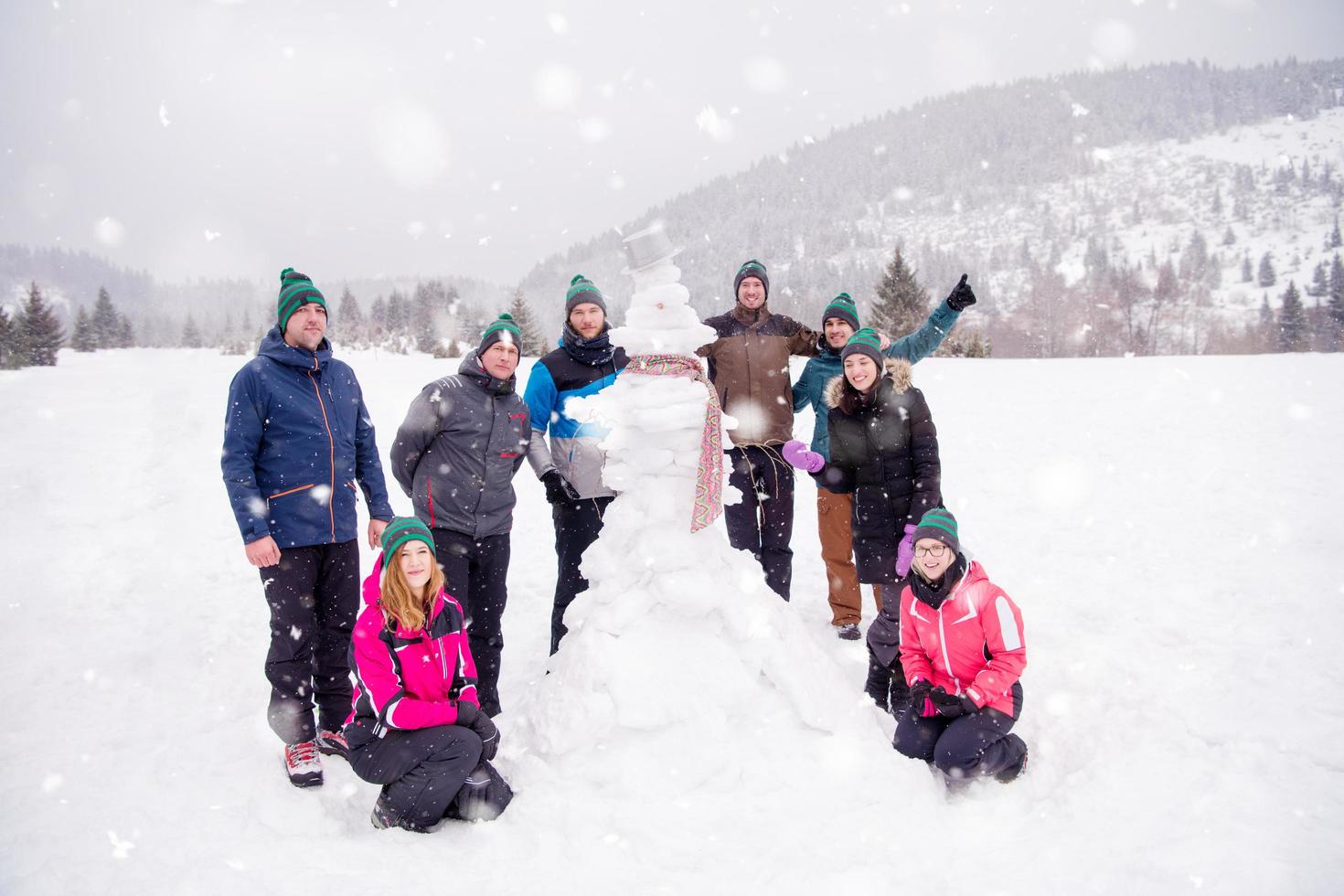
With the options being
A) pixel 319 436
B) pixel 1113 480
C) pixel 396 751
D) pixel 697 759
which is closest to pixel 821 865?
pixel 697 759

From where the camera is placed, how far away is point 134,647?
4746 mm

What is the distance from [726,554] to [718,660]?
0.59m

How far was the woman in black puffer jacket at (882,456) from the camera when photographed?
3.98 meters

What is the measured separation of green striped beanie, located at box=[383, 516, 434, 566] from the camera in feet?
9.87

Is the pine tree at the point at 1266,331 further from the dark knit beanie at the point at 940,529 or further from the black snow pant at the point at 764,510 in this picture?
the dark knit beanie at the point at 940,529

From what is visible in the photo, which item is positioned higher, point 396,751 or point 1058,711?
point 396,751

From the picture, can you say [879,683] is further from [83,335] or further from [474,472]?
[83,335]

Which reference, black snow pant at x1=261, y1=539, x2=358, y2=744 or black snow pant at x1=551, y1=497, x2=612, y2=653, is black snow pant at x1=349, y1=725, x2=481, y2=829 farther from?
black snow pant at x1=551, y1=497, x2=612, y2=653

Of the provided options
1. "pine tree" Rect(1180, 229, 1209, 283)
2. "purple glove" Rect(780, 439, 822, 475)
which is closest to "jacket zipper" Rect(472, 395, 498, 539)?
"purple glove" Rect(780, 439, 822, 475)

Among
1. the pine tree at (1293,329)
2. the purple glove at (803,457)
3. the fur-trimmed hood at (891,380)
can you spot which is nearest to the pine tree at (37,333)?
the purple glove at (803,457)

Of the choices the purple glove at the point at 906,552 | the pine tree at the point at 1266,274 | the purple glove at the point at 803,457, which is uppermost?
the pine tree at the point at 1266,274

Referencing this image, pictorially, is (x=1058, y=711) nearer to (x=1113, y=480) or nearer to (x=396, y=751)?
(x=396, y=751)

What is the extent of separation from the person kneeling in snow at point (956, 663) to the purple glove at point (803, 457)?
957mm

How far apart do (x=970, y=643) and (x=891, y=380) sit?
5.12 feet
